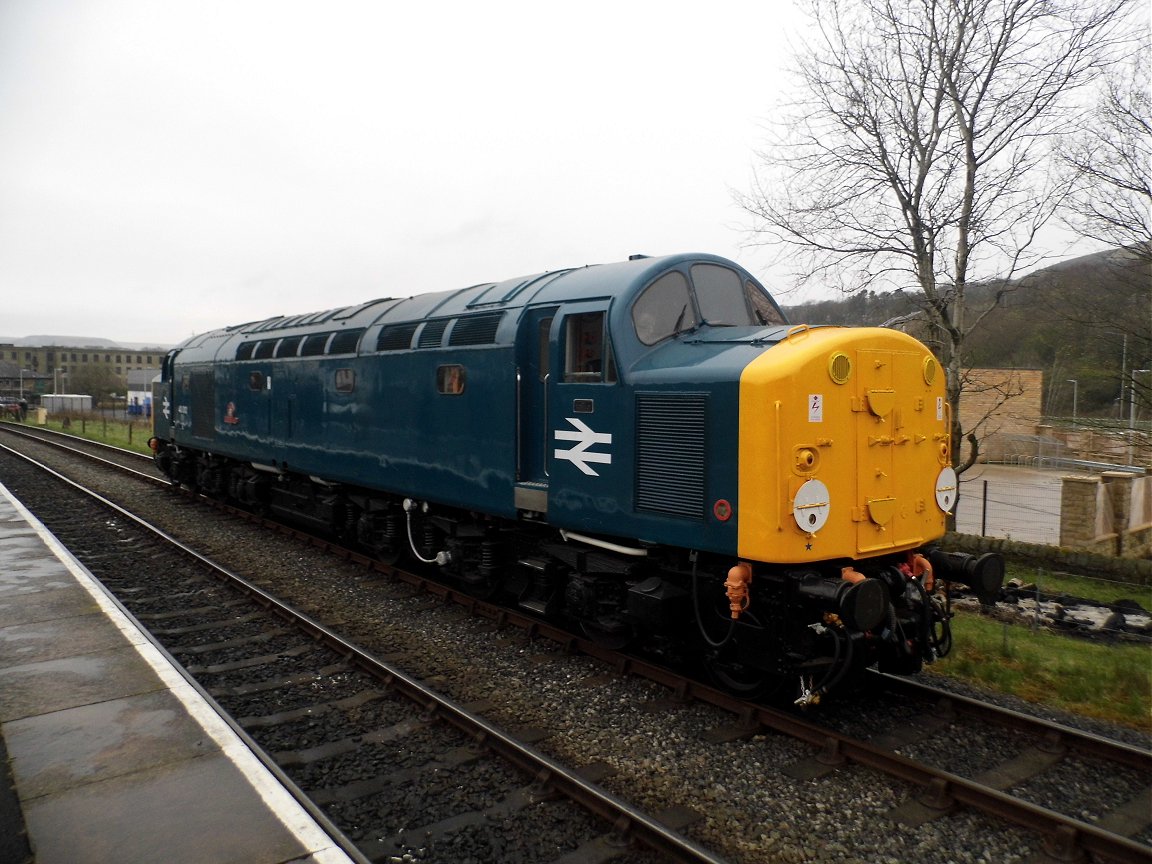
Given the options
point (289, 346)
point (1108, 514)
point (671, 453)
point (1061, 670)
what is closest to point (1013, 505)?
point (1108, 514)

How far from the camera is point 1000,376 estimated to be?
31.0 m

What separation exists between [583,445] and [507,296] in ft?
7.30

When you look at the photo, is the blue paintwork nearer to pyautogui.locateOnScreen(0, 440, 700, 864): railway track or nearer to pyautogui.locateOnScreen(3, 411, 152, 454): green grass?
pyautogui.locateOnScreen(0, 440, 700, 864): railway track

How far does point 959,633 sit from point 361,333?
822 centimetres

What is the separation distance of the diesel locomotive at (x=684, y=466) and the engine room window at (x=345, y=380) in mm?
832

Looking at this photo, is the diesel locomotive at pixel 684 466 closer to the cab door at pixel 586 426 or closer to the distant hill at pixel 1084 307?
the cab door at pixel 586 426

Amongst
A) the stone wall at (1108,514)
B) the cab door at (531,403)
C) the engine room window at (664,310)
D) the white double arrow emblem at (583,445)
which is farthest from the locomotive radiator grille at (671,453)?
the stone wall at (1108,514)

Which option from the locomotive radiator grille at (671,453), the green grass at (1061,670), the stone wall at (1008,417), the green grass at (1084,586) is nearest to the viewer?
the locomotive radiator grille at (671,453)

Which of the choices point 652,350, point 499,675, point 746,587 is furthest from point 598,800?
point 652,350

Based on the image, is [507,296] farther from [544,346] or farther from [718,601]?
[718,601]

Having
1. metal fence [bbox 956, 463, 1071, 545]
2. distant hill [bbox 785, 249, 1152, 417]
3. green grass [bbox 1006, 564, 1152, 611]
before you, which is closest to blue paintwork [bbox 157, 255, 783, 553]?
distant hill [bbox 785, 249, 1152, 417]

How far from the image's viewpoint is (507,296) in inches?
328

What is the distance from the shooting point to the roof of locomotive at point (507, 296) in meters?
6.93

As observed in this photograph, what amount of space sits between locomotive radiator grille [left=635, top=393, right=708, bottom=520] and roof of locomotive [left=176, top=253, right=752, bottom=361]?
1.13m
